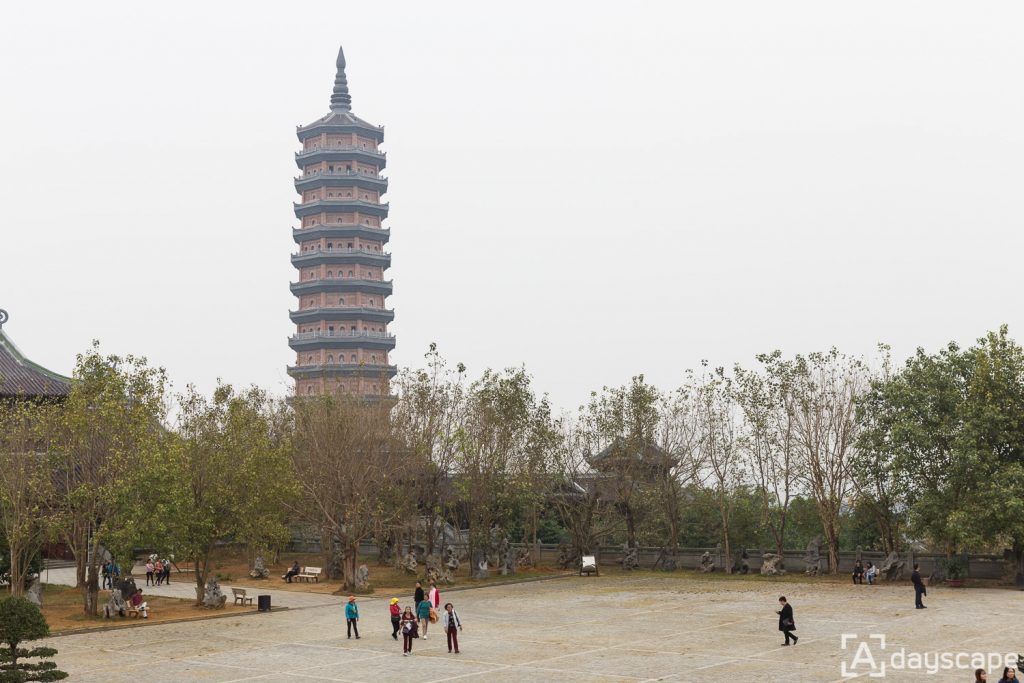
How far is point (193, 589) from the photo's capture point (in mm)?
45500

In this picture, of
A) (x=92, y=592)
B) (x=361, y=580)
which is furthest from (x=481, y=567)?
(x=92, y=592)

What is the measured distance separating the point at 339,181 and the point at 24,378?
57760 mm

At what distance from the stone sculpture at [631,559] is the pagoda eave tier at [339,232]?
2440 inches

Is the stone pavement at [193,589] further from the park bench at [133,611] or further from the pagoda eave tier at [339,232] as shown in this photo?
the pagoda eave tier at [339,232]

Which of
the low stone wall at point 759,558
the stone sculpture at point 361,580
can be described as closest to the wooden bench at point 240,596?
the stone sculpture at point 361,580

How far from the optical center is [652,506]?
180 feet

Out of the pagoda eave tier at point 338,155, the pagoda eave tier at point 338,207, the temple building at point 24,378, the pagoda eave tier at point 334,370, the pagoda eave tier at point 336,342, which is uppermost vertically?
the pagoda eave tier at point 338,155

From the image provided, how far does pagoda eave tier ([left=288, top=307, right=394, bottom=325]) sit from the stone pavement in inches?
2220

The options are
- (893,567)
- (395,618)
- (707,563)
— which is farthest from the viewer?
(707,563)

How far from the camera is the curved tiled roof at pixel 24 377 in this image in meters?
54.3

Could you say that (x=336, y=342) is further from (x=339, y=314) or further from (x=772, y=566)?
(x=772, y=566)

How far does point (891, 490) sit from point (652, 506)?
13.3 meters

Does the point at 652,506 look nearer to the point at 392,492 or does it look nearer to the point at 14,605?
the point at 392,492

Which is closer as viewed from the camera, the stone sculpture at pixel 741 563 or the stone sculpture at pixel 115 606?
the stone sculpture at pixel 115 606
